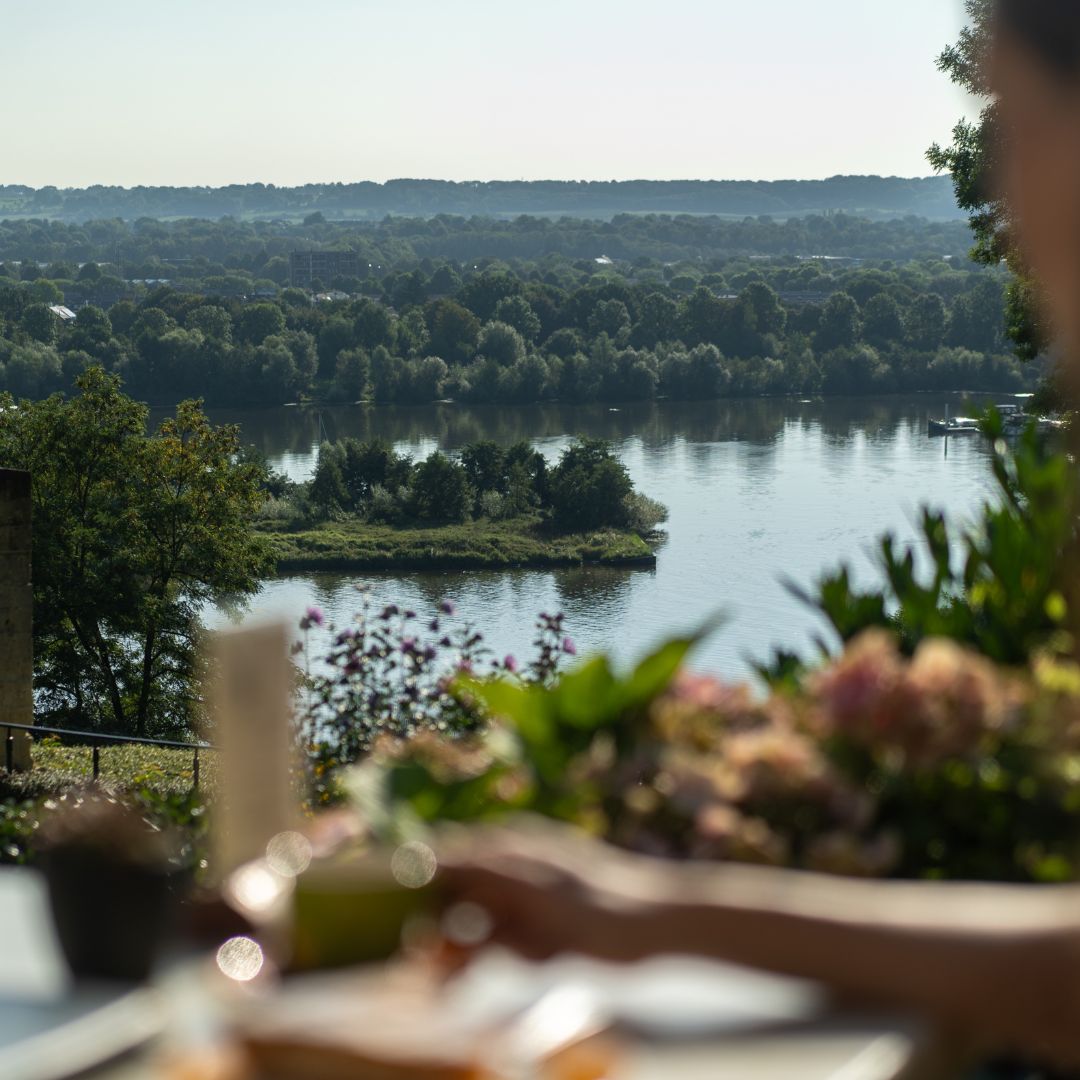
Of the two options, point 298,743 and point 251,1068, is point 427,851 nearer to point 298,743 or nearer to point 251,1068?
point 251,1068

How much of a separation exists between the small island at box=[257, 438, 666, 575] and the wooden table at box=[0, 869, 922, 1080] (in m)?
35.2

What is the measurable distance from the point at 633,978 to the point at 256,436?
5612 centimetres

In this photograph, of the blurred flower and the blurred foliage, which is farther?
the blurred foliage

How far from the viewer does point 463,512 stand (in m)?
41.8

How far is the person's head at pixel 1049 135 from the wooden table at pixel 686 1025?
0.77 metres

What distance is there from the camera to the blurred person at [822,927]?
0.98 m

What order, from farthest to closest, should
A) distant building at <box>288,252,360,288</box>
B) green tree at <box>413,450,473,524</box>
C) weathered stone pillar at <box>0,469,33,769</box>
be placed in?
distant building at <box>288,252,360,288</box>, green tree at <box>413,450,473,524</box>, weathered stone pillar at <box>0,469,33,769</box>

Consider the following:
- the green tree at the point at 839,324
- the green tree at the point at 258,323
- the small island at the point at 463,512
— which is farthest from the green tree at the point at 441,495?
the green tree at the point at 839,324

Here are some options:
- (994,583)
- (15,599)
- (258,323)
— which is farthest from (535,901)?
(258,323)

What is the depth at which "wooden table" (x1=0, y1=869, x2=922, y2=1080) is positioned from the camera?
882 mm

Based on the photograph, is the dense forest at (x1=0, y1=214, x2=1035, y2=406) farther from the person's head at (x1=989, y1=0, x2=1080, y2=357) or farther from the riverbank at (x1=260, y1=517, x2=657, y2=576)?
the person's head at (x1=989, y1=0, x2=1080, y2=357)

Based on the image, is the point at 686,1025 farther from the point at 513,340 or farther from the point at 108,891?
the point at 513,340

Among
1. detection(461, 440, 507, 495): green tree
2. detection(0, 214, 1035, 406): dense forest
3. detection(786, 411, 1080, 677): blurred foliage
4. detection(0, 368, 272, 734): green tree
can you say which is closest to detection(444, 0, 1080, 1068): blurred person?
detection(786, 411, 1080, 677): blurred foliage

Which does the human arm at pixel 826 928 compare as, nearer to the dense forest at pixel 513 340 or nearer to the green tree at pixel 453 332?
the dense forest at pixel 513 340
